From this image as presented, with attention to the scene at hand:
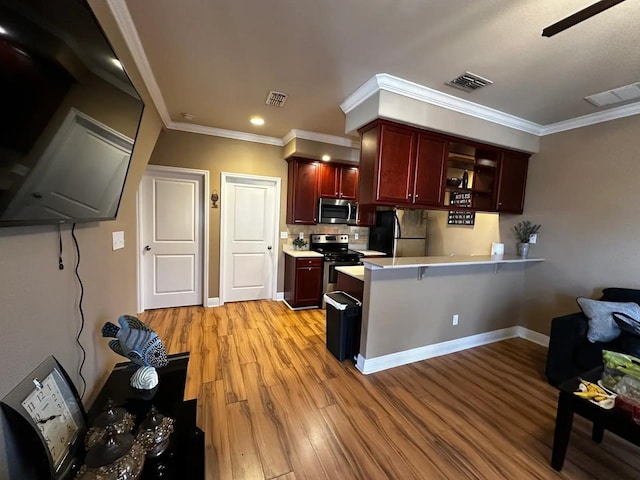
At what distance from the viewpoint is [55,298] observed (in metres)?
1.11

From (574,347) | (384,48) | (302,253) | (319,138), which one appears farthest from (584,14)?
(302,253)

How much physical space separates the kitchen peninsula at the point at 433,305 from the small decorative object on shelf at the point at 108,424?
193 centimetres

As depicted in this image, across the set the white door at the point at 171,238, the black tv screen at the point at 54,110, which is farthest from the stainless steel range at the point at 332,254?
the black tv screen at the point at 54,110

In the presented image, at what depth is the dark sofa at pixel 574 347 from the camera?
2266mm

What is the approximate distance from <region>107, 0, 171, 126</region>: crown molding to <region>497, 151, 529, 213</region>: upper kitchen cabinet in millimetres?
3842

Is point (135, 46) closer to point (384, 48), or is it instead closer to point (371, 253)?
point (384, 48)

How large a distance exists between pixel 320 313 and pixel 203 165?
2853 millimetres

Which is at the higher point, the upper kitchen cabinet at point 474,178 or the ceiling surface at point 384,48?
the ceiling surface at point 384,48

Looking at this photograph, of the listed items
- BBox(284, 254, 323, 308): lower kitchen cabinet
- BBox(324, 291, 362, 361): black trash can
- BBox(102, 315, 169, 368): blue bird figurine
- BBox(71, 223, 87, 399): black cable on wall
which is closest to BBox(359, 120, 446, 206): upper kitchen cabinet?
BBox(324, 291, 362, 361): black trash can

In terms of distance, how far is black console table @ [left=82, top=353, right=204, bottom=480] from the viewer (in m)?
1.04

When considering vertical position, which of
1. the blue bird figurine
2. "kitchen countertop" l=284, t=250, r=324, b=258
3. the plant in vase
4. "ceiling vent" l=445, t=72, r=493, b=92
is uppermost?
"ceiling vent" l=445, t=72, r=493, b=92

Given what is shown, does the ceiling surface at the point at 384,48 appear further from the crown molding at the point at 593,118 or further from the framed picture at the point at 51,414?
the framed picture at the point at 51,414

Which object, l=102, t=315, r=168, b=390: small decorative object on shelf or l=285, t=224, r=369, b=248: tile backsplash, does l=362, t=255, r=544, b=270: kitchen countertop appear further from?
l=285, t=224, r=369, b=248: tile backsplash

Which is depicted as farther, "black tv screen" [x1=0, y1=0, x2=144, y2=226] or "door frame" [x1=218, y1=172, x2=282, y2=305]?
"door frame" [x1=218, y1=172, x2=282, y2=305]
